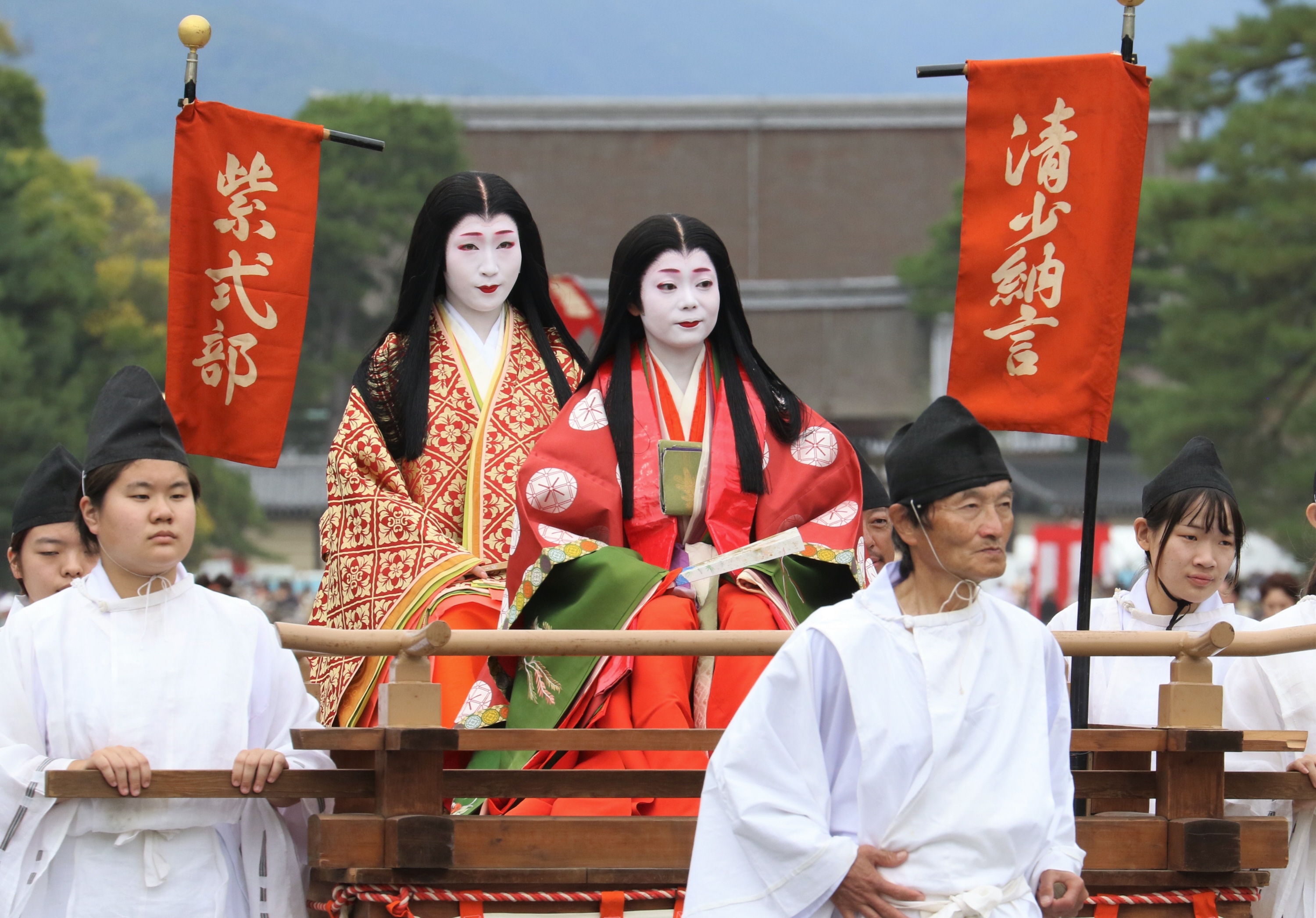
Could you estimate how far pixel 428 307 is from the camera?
618 cm

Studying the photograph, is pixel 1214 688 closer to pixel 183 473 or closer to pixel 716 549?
pixel 716 549

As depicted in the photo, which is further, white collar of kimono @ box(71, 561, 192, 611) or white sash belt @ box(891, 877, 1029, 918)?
white collar of kimono @ box(71, 561, 192, 611)

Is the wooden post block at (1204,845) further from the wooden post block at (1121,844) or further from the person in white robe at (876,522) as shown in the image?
the person in white robe at (876,522)

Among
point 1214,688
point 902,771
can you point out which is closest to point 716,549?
point 1214,688

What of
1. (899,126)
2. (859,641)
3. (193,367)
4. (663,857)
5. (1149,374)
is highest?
(899,126)

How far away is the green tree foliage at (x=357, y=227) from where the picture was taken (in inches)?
1323

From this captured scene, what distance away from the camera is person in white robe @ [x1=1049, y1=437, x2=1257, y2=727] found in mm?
5098

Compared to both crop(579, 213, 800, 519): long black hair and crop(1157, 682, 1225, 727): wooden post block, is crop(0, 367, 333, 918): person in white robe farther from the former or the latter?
crop(1157, 682, 1225, 727): wooden post block

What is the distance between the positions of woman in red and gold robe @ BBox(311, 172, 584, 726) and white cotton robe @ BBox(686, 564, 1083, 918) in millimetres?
2037

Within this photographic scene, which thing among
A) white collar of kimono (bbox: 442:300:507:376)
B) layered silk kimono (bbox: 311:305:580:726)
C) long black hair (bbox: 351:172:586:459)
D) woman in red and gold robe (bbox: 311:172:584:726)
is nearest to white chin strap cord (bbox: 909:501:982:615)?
layered silk kimono (bbox: 311:305:580:726)

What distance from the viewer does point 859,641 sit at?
11.5 ft

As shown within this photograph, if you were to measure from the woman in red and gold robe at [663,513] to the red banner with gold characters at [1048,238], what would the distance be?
1.91 feet

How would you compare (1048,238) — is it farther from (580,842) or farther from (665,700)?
(580,842)

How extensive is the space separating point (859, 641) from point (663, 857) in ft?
3.19
